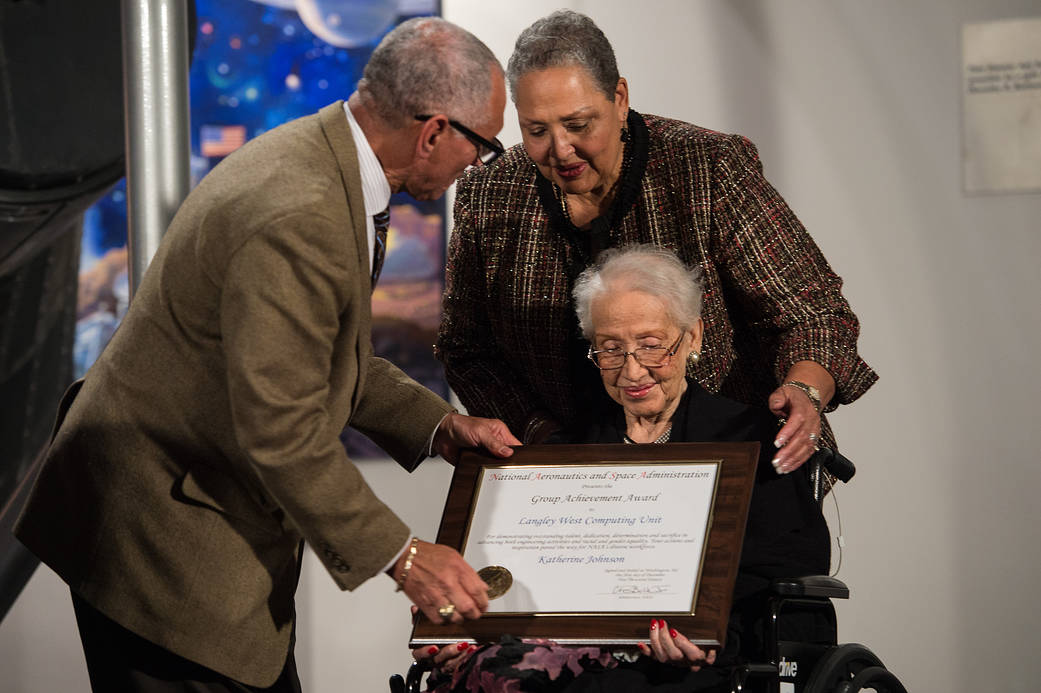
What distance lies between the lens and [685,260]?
2.75 meters

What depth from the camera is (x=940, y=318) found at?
12.9 feet

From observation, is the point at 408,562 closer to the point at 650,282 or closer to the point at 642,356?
the point at 642,356

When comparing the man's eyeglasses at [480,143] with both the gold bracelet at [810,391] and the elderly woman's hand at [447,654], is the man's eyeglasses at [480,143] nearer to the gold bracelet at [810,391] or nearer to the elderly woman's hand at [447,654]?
the gold bracelet at [810,391]

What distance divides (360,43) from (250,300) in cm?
263

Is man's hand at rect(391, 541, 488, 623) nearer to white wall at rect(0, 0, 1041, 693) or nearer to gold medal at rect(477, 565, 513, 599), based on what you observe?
gold medal at rect(477, 565, 513, 599)

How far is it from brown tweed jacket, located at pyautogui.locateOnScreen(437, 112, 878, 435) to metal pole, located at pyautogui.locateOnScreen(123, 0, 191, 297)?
893mm

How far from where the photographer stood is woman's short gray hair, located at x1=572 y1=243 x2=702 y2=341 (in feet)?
8.28

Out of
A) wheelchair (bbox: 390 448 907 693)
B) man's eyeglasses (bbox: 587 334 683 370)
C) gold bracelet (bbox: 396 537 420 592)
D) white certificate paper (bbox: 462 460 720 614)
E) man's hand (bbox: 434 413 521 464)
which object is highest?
man's eyeglasses (bbox: 587 334 683 370)

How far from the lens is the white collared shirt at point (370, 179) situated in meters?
1.90

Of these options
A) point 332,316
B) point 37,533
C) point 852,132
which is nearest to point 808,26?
point 852,132

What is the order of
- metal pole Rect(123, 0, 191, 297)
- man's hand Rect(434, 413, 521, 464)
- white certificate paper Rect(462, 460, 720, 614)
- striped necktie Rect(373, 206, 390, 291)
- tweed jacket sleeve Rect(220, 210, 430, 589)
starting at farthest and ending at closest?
1. metal pole Rect(123, 0, 191, 297)
2. man's hand Rect(434, 413, 521, 464)
3. white certificate paper Rect(462, 460, 720, 614)
4. striped necktie Rect(373, 206, 390, 291)
5. tweed jacket sleeve Rect(220, 210, 430, 589)

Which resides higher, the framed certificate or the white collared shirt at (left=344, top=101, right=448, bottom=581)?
the white collared shirt at (left=344, top=101, right=448, bottom=581)

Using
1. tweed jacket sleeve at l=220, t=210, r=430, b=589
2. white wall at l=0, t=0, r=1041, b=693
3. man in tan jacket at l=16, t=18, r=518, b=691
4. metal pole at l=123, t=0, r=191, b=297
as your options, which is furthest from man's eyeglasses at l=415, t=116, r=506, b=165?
white wall at l=0, t=0, r=1041, b=693

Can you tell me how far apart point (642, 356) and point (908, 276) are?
1.83 meters
